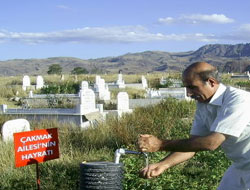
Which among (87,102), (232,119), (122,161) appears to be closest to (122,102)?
(87,102)

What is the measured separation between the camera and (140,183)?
5965 mm

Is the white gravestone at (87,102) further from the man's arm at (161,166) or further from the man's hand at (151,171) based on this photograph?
the man's hand at (151,171)

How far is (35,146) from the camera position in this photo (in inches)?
221

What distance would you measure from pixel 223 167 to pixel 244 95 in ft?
11.9

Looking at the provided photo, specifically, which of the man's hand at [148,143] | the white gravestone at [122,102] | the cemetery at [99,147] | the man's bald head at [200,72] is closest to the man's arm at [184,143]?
the man's hand at [148,143]

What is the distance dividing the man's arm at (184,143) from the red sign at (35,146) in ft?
8.24

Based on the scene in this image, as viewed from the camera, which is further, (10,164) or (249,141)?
(10,164)

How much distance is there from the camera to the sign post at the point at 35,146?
5.48 meters

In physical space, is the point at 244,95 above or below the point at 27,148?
above

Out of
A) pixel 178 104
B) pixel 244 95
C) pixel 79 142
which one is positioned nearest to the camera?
pixel 244 95

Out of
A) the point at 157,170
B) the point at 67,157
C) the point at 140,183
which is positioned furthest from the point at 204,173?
the point at 157,170

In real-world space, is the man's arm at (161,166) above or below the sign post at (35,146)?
above

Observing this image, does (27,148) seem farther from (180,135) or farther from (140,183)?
(180,135)

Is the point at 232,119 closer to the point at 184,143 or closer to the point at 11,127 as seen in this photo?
the point at 184,143
